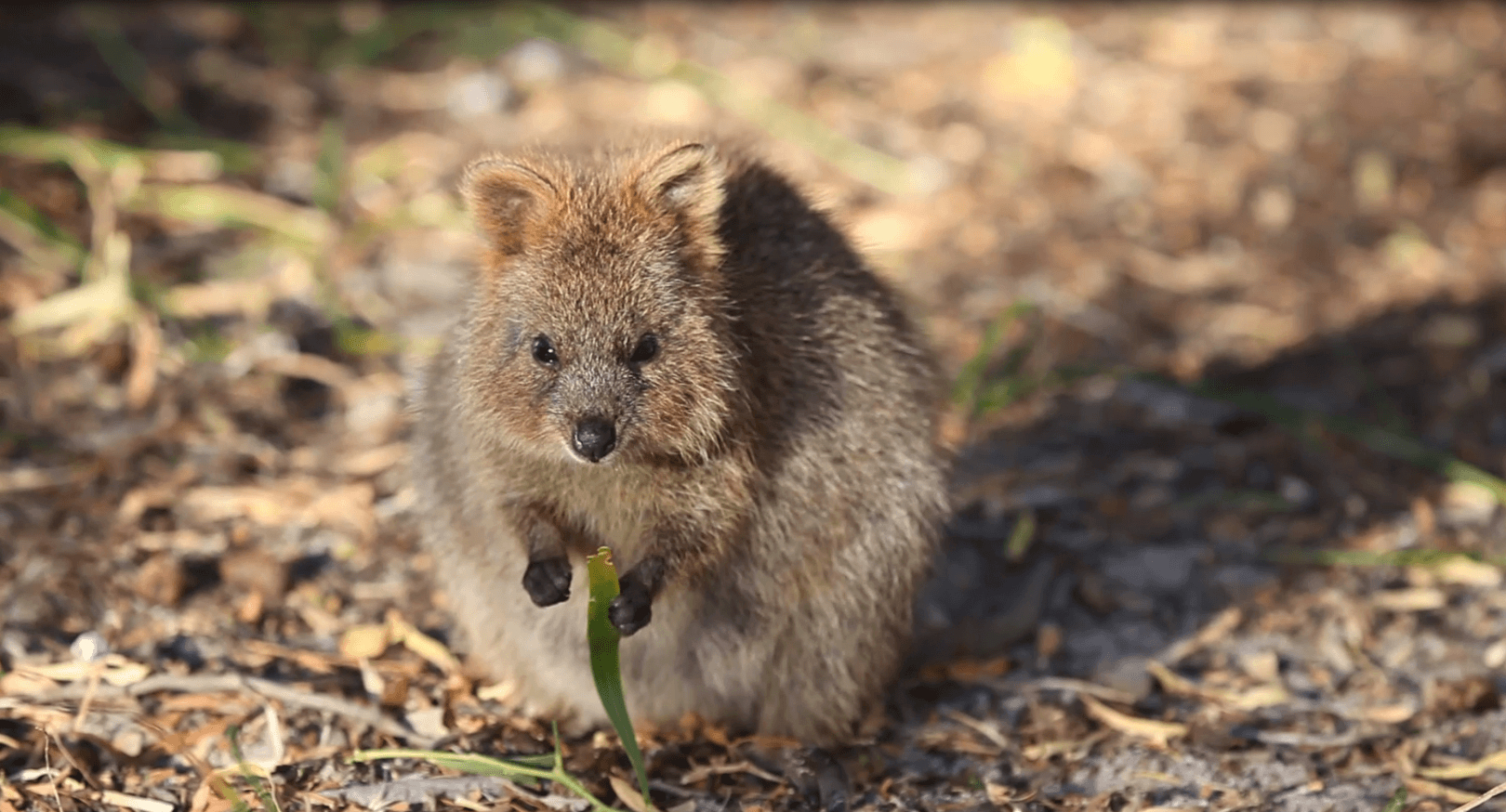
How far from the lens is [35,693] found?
13.4ft

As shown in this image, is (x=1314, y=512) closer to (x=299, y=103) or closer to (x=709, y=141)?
(x=709, y=141)

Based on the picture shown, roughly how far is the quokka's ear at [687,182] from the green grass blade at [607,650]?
2.86 feet

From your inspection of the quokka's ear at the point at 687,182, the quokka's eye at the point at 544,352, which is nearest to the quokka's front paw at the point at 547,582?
the quokka's eye at the point at 544,352

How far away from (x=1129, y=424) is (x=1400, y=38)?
4.42 metres

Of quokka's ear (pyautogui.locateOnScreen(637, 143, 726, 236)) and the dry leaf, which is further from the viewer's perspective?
the dry leaf

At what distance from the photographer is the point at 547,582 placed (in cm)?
368

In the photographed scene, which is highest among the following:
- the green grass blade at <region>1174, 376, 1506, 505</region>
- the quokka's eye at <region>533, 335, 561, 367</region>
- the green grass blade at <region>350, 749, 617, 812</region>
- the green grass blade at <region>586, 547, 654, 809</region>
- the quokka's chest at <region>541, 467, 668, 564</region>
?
the quokka's eye at <region>533, 335, 561, 367</region>

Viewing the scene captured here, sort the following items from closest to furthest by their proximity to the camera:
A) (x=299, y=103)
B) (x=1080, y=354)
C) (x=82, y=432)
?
(x=82, y=432), (x=1080, y=354), (x=299, y=103)

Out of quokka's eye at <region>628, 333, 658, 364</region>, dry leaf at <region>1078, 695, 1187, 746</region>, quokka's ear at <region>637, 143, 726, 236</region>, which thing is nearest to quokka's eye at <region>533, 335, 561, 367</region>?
quokka's eye at <region>628, 333, 658, 364</region>

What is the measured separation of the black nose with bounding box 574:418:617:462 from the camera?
11.3 ft

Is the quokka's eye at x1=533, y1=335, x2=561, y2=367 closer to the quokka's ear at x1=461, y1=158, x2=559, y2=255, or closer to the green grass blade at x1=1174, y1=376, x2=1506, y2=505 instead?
the quokka's ear at x1=461, y1=158, x2=559, y2=255

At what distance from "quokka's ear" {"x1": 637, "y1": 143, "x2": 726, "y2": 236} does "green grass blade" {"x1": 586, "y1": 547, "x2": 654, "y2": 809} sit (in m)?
0.87

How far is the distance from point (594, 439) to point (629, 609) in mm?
464

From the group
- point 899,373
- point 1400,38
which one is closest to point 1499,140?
point 1400,38
